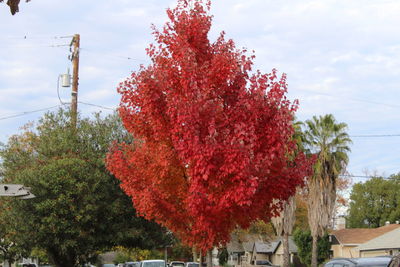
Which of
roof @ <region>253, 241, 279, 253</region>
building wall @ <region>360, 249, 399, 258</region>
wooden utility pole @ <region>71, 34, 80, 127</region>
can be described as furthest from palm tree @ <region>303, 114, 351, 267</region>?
roof @ <region>253, 241, 279, 253</region>

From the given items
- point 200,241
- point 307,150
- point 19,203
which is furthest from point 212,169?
point 307,150

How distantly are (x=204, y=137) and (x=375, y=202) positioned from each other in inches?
2851

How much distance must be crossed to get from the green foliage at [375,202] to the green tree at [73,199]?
60019mm

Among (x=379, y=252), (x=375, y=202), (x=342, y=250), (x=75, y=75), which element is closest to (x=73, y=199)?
(x=75, y=75)

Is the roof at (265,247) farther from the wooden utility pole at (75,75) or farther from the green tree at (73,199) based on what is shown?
the green tree at (73,199)

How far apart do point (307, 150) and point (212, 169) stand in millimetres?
31566

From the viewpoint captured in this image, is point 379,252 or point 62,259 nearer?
point 62,259

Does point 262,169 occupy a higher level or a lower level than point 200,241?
higher

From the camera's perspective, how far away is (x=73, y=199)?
23.2m

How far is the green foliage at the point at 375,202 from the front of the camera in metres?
80.3

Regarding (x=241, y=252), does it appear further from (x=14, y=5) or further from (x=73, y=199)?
(x=14, y=5)

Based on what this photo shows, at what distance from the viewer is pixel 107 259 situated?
321 feet

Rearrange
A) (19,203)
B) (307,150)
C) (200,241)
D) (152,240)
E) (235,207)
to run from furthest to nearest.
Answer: (307,150)
(152,240)
(19,203)
(200,241)
(235,207)

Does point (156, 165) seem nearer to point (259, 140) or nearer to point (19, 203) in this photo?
point (259, 140)
